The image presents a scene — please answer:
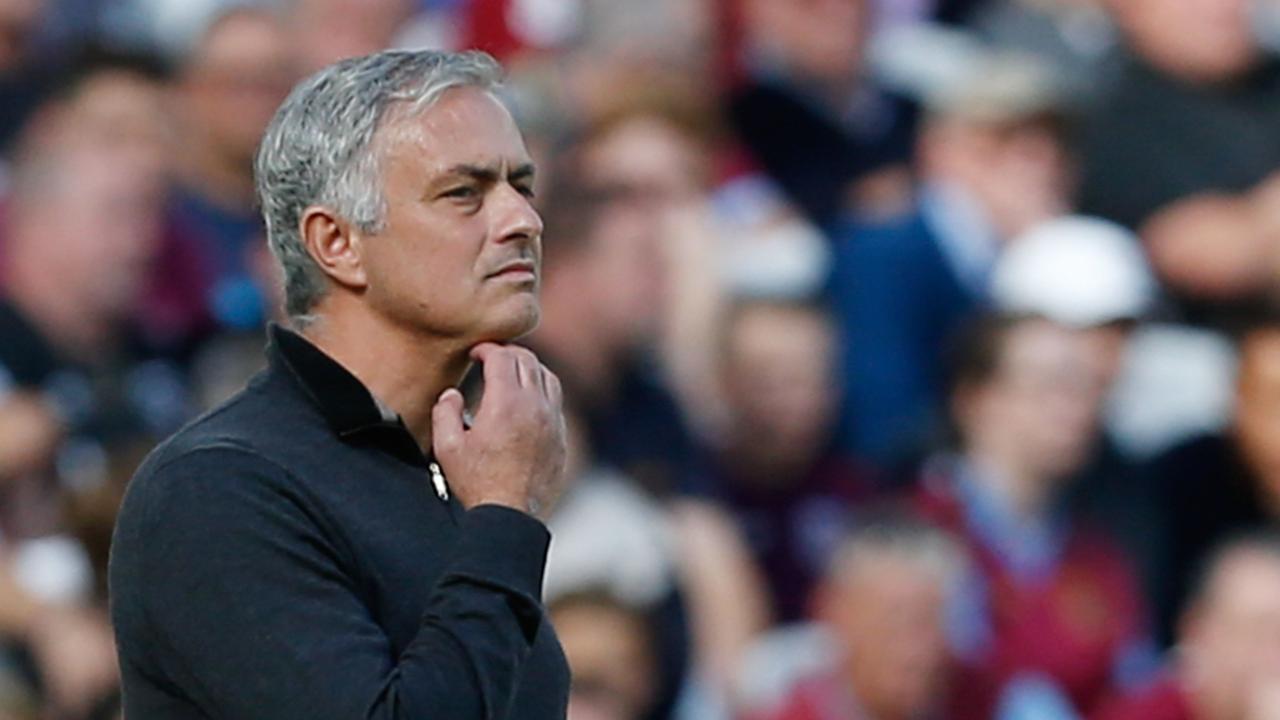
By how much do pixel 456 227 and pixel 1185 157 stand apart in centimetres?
347

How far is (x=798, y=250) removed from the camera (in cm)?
491

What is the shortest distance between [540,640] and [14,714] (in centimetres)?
253

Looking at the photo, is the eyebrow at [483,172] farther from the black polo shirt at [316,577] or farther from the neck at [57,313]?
the neck at [57,313]

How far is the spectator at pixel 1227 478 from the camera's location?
16.3ft

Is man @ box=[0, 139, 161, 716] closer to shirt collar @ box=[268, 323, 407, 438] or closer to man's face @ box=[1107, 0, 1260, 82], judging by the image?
man's face @ box=[1107, 0, 1260, 82]

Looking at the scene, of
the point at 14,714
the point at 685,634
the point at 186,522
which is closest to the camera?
the point at 186,522

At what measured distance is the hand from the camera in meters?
1.75

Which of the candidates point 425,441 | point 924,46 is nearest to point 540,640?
point 425,441

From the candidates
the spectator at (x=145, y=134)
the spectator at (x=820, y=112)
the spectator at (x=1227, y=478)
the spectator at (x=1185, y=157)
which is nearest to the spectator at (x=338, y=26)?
the spectator at (x=145, y=134)

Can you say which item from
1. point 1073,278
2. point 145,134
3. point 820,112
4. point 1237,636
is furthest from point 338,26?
point 1237,636

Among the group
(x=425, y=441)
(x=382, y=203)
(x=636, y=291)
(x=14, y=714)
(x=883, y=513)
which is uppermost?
(x=382, y=203)

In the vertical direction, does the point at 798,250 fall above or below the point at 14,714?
above

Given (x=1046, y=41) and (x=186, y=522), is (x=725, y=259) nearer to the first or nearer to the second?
(x=1046, y=41)

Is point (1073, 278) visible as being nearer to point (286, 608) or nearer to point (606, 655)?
point (606, 655)
